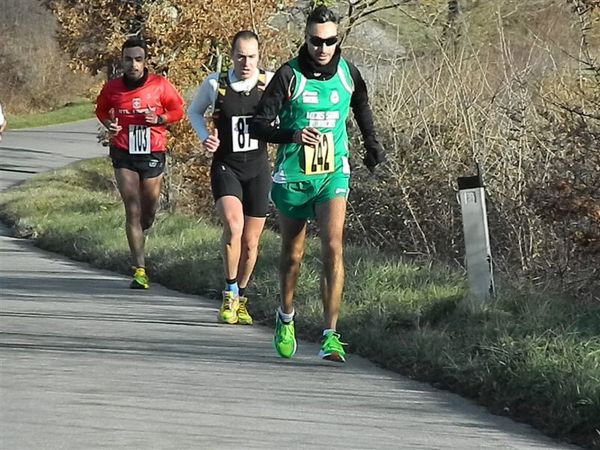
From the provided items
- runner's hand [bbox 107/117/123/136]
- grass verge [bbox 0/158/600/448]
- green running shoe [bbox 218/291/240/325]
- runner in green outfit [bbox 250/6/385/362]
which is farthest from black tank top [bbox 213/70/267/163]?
runner's hand [bbox 107/117/123/136]

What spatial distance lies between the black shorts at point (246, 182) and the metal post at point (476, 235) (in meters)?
1.57

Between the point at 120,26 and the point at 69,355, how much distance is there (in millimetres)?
9458

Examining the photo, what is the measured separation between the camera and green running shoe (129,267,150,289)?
11273 mm

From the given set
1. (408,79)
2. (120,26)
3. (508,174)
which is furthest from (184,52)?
(508,174)

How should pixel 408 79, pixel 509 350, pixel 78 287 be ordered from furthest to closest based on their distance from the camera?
pixel 408 79 < pixel 78 287 < pixel 509 350

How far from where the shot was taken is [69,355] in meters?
8.15

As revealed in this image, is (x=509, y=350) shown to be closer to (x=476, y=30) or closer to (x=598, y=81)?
(x=598, y=81)

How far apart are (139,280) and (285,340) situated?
3.53 m

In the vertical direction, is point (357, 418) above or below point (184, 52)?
below

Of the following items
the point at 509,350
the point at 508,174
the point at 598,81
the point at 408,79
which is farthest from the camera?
the point at 408,79

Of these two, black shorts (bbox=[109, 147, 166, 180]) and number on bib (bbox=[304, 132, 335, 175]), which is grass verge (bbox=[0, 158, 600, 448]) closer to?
black shorts (bbox=[109, 147, 166, 180])

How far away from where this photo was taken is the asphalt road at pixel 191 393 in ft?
19.9

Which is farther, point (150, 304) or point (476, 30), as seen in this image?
point (476, 30)

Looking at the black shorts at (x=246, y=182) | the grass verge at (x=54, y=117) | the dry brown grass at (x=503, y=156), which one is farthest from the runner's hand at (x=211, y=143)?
the grass verge at (x=54, y=117)
